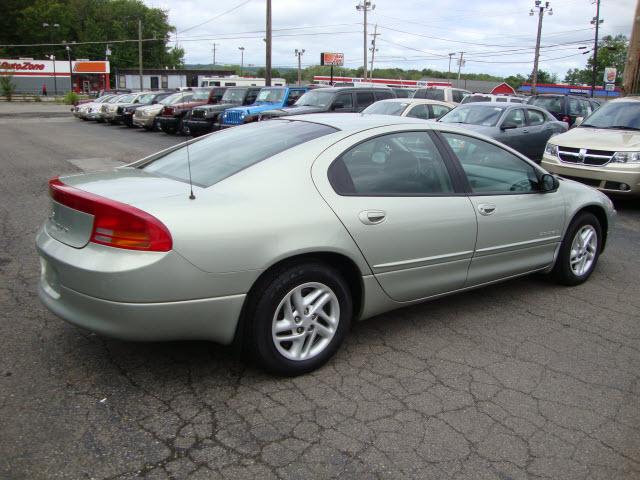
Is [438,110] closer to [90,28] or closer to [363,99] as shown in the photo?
[363,99]

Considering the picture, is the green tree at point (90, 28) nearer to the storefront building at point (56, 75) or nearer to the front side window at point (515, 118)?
the storefront building at point (56, 75)

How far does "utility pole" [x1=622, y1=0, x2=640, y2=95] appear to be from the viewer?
50.2 feet

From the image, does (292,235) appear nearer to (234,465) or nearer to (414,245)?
(414,245)

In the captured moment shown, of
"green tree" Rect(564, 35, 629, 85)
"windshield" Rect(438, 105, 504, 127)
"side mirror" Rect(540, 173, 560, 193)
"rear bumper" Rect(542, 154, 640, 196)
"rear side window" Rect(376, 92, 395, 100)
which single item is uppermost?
"green tree" Rect(564, 35, 629, 85)

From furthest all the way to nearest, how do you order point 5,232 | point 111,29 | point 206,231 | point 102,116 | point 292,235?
point 111,29, point 102,116, point 5,232, point 292,235, point 206,231

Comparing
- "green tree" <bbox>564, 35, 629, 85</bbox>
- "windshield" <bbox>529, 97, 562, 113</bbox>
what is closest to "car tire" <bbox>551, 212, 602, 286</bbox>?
"windshield" <bbox>529, 97, 562, 113</bbox>

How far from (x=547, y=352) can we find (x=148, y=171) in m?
2.97

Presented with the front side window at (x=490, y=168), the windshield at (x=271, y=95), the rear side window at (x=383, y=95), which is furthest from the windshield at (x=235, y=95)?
the front side window at (x=490, y=168)

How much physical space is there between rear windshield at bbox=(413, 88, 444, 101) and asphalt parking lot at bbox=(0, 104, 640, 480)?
1670 centimetres

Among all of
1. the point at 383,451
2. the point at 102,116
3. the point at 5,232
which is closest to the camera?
the point at 383,451

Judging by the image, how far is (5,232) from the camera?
653cm

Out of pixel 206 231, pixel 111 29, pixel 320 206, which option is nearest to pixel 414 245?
pixel 320 206

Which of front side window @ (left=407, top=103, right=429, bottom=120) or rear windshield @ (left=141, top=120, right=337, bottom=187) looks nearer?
rear windshield @ (left=141, top=120, right=337, bottom=187)

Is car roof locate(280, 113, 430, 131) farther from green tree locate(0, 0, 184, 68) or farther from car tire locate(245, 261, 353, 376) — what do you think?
green tree locate(0, 0, 184, 68)
